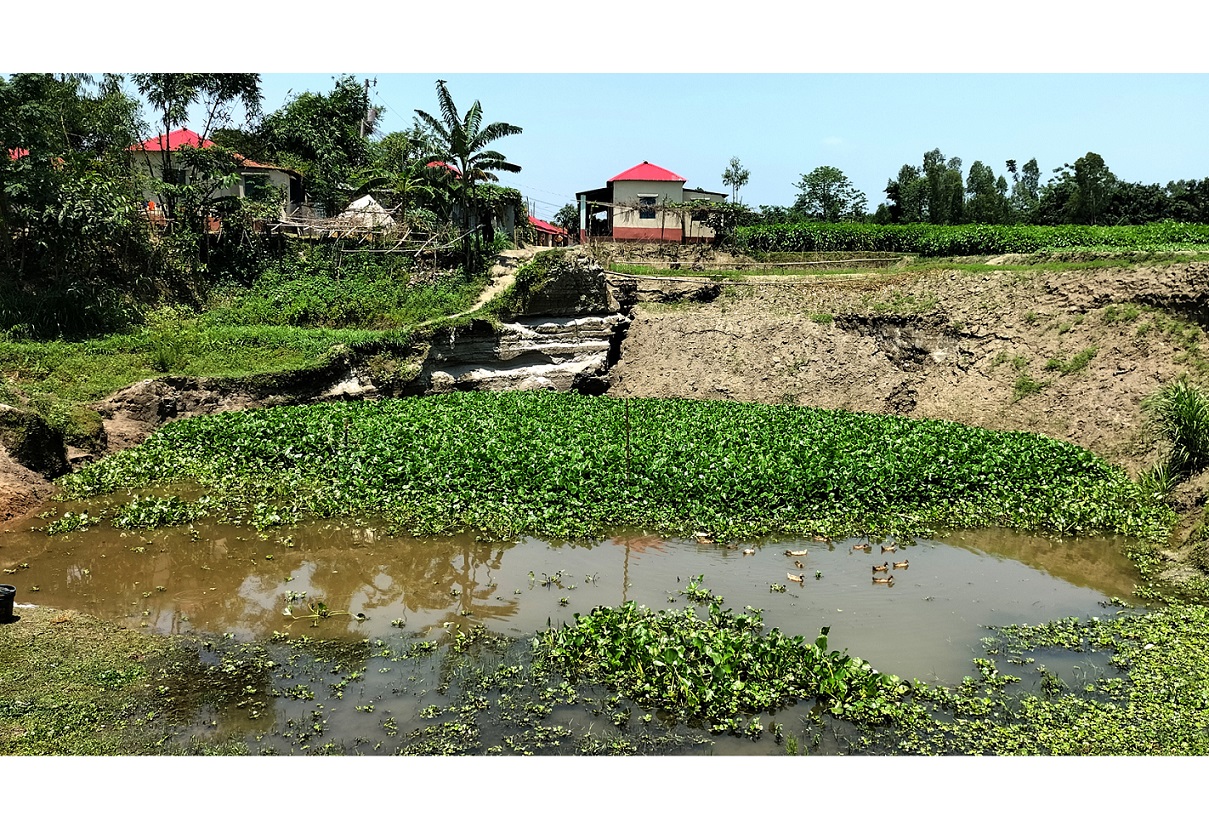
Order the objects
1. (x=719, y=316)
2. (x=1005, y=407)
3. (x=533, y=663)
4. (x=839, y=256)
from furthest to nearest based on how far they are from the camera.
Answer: (x=839, y=256), (x=719, y=316), (x=1005, y=407), (x=533, y=663)

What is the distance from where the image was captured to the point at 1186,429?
1375cm

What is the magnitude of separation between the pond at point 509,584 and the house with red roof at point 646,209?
2109 cm

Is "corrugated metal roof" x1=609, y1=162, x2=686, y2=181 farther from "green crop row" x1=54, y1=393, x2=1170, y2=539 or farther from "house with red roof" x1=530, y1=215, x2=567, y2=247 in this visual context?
"green crop row" x1=54, y1=393, x2=1170, y2=539

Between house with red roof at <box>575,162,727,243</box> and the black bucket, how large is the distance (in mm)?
24693

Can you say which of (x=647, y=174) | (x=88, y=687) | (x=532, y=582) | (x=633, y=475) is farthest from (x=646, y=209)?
(x=88, y=687)

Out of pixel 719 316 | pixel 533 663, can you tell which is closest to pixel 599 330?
pixel 719 316

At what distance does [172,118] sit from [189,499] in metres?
16.6

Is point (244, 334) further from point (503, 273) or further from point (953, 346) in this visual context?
point (953, 346)

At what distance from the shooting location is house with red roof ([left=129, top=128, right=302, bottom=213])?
25.9 m

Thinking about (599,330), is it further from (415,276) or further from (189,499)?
(189,499)

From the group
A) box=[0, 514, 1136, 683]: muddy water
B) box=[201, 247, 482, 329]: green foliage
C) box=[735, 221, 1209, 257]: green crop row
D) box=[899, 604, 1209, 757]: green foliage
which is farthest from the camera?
box=[735, 221, 1209, 257]: green crop row

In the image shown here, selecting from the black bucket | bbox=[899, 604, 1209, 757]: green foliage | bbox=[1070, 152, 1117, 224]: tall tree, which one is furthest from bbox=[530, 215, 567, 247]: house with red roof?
bbox=[899, 604, 1209, 757]: green foliage

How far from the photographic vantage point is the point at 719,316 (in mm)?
24641

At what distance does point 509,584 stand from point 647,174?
28809mm
